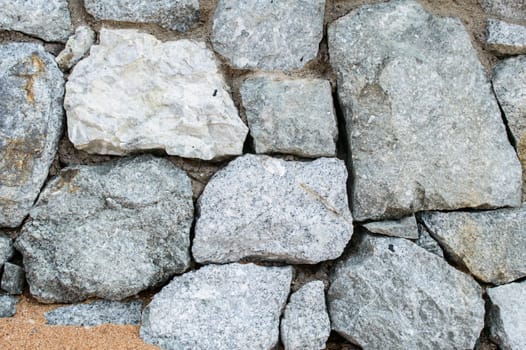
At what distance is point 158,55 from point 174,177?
0.32 meters

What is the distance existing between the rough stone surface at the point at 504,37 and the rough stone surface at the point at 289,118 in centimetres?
53

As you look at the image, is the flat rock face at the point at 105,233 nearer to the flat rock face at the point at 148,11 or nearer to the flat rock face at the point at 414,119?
the flat rock face at the point at 148,11

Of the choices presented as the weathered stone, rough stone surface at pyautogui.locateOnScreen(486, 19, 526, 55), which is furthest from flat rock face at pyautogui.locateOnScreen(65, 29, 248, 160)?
rough stone surface at pyautogui.locateOnScreen(486, 19, 526, 55)

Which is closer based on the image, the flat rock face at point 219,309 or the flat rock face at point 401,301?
the flat rock face at point 219,309

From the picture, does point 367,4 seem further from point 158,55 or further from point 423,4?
point 158,55

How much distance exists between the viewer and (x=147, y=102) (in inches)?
65.6

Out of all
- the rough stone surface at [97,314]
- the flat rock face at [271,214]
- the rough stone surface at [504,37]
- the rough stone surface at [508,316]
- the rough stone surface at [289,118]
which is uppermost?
the rough stone surface at [504,37]

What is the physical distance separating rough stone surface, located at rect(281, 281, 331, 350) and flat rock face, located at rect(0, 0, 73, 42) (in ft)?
3.05

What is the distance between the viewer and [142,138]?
65.1 inches

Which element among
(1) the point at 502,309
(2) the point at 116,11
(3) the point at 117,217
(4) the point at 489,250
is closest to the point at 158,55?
(2) the point at 116,11

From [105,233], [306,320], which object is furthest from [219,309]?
[105,233]

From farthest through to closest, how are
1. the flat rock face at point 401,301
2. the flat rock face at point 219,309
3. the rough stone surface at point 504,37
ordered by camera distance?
the rough stone surface at point 504,37 → the flat rock face at point 401,301 → the flat rock face at point 219,309

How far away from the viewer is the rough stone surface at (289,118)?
5.61ft

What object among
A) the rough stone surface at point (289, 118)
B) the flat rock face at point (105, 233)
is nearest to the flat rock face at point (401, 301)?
the rough stone surface at point (289, 118)
